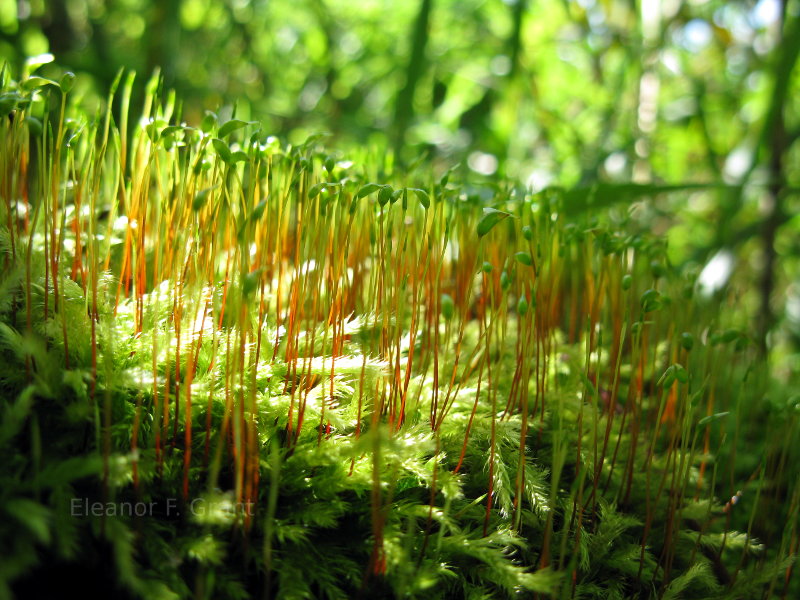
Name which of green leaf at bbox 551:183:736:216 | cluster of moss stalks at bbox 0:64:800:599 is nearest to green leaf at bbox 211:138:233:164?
cluster of moss stalks at bbox 0:64:800:599

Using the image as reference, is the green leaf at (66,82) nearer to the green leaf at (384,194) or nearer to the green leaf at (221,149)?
the green leaf at (221,149)

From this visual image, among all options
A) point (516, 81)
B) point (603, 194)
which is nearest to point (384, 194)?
point (603, 194)

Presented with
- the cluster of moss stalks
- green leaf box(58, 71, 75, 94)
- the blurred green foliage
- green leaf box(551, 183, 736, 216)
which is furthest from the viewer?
the blurred green foliage

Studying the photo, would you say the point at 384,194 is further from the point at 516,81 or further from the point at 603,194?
the point at 516,81

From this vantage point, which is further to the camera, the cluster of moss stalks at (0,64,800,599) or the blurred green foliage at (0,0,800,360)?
the blurred green foliage at (0,0,800,360)

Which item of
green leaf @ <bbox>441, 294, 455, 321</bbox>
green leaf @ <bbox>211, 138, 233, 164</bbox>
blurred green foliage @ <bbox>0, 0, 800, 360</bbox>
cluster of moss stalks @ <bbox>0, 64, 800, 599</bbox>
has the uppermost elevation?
blurred green foliage @ <bbox>0, 0, 800, 360</bbox>

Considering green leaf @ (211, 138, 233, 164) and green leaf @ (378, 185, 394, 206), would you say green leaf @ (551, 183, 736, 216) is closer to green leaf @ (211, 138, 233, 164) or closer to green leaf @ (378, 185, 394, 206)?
green leaf @ (378, 185, 394, 206)

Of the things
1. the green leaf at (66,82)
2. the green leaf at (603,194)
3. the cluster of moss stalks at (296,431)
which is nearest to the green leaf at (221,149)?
the cluster of moss stalks at (296,431)
